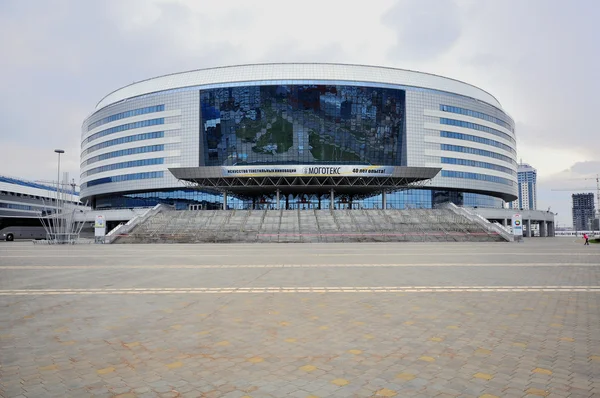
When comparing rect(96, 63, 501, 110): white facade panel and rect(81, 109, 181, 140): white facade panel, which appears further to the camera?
rect(81, 109, 181, 140): white facade panel

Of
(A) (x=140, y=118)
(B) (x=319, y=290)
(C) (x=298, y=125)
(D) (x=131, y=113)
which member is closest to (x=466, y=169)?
(C) (x=298, y=125)

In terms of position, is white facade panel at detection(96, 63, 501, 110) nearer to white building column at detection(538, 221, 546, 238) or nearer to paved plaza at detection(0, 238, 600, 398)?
white building column at detection(538, 221, 546, 238)

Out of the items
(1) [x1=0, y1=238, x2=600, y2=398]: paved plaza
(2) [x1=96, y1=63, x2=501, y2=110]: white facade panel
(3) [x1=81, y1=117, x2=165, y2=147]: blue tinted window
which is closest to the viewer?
(1) [x1=0, y1=238, x2=600, y2=398]: paved plaza

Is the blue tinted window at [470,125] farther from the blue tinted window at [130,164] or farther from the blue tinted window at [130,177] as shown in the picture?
the blue tinted window at [130,177]

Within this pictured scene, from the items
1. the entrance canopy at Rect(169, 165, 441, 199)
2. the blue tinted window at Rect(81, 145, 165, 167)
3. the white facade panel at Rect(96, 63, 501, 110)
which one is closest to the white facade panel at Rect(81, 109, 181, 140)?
the blue tinted window at Rect(81, 145, 165, 167)

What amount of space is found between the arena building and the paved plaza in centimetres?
6041

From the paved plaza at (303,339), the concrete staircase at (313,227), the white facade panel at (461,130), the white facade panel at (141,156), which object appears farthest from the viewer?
the white facade panel at (461,130)

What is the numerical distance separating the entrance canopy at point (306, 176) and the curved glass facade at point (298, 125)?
7428 millimetres

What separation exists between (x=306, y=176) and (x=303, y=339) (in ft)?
197

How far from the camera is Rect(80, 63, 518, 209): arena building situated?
76062mm

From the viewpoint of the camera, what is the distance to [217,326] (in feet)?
23.9

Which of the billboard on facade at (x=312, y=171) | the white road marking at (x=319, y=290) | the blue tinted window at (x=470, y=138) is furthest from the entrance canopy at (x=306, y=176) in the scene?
the white road marking at (x=319, y=290)

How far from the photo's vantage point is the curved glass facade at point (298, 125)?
75.6 meters

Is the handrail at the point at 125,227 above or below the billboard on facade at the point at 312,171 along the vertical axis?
below
